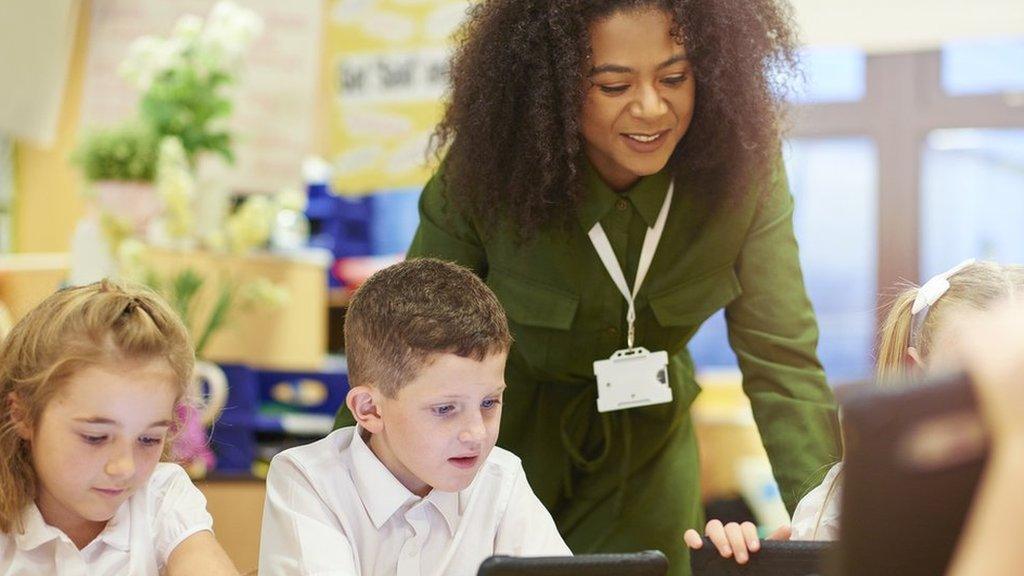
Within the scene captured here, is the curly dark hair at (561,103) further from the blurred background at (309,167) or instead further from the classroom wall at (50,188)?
the classroom wall at (50,188)

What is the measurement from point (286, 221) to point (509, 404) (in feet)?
8.76

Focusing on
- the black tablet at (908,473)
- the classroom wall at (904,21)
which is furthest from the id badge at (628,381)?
the classroom wall at (904,21)

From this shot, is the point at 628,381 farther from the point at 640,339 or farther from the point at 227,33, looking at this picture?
the point at 227,33

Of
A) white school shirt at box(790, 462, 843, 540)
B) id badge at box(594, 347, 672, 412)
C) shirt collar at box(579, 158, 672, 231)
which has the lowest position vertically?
white school shirt at box(790, 462, 843, 540)

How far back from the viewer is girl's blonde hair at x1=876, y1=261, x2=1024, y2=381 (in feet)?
5.19

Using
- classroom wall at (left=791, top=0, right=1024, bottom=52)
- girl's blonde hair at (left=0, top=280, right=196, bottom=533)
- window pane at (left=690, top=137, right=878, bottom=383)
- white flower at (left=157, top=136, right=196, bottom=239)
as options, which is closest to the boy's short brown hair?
girl's blonde hair at (left=0, top=280, right=196, bottom=533)

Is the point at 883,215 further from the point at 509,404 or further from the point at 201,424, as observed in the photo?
the point at 509,404

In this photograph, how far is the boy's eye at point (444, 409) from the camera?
143 centimetres

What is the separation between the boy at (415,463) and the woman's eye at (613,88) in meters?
0.35

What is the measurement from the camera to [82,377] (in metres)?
1.42

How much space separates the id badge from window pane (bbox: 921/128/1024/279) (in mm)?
4247

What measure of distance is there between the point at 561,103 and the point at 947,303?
0.57 m

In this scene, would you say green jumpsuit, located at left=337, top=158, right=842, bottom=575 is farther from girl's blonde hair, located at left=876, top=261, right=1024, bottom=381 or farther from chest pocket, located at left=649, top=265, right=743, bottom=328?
girl's blonde hair, located at left=876, top=261, right=1024, bottom=381

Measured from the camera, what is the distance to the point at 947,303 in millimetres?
1602
